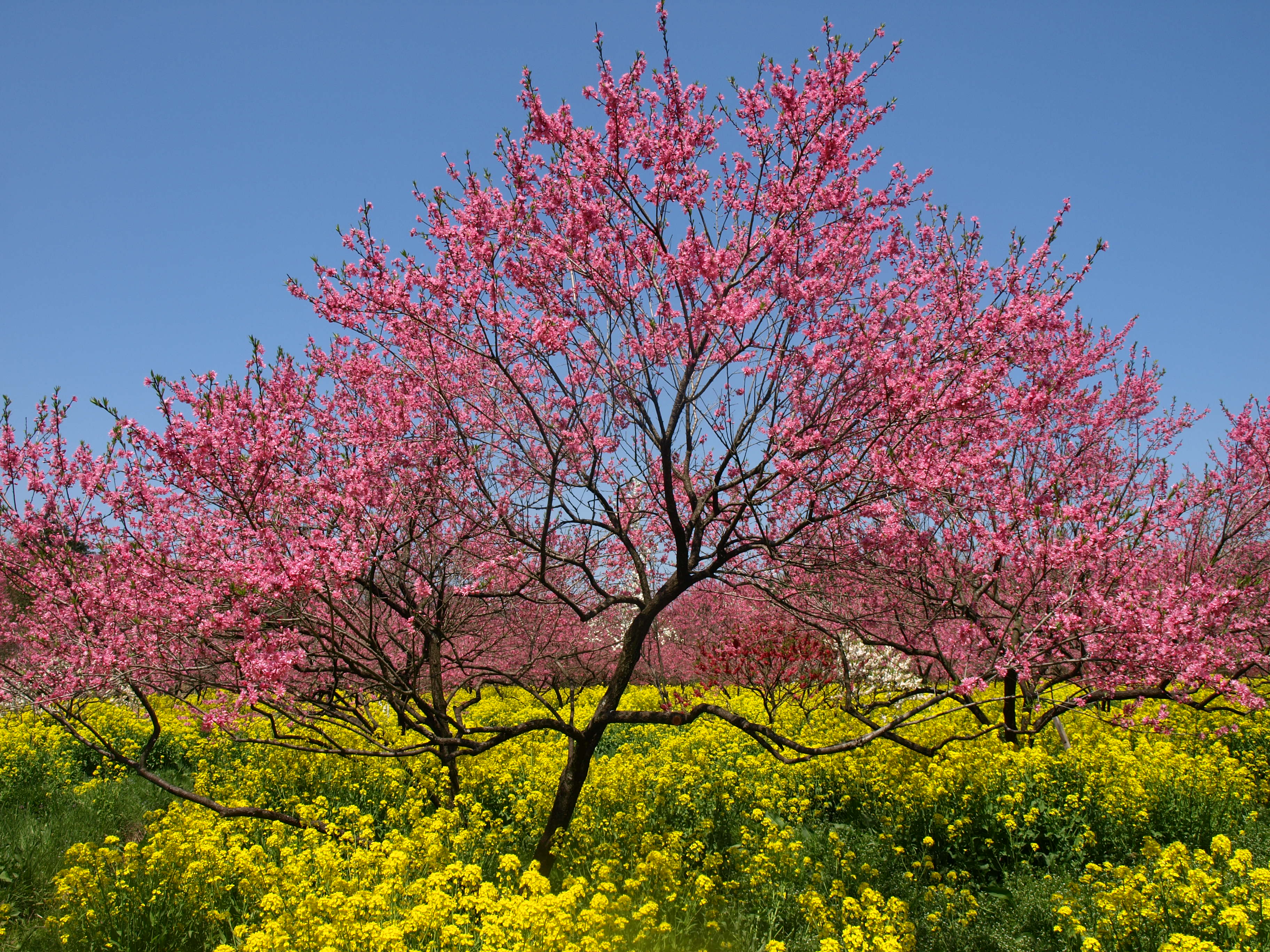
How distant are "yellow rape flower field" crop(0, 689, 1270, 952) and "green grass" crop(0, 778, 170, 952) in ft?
0.12

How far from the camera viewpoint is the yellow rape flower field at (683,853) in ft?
16.4

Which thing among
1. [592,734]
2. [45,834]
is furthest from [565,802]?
[45,834]

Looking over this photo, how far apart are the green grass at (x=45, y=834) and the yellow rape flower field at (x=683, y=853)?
35mm

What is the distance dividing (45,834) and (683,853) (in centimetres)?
706

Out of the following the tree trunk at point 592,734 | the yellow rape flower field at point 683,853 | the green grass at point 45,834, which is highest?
the tree trunk at point 592,734

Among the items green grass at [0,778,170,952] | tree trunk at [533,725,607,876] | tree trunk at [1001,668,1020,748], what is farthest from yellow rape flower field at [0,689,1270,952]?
tree trunk at [1001,668,1020,748]

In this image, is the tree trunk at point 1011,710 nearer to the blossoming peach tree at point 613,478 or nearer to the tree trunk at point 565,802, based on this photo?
the blossoming peach tree at point 613,478

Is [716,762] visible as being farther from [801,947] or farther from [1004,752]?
[801,947]

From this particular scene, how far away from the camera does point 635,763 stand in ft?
→ 30.7

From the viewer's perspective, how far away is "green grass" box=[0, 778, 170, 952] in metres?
6.37

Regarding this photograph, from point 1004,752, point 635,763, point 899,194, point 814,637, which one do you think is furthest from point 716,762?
point 899,194

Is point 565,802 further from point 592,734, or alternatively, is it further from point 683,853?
point 683,853

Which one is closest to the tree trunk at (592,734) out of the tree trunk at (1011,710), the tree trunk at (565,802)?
the tree trunk at (565,802)

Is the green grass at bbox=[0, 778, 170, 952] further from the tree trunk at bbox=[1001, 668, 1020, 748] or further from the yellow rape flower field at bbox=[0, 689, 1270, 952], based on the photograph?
the tree trunk at bbox=[1001, 668, 1020, 748]
